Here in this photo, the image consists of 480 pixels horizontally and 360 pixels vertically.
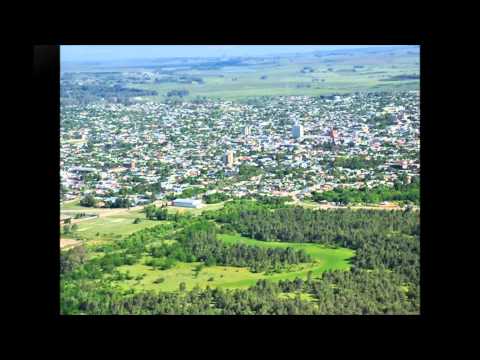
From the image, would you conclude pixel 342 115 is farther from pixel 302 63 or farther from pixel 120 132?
pixel 120 132

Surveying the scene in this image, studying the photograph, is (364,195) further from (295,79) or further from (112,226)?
(112,226)

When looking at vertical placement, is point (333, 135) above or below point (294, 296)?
above

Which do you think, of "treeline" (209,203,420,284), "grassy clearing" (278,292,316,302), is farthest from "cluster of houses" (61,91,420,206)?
"grassy clearing" (278,292,316,302)

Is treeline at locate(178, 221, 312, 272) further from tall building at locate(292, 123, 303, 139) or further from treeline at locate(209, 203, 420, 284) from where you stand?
tall building at locate(292, 123, 303, 139)

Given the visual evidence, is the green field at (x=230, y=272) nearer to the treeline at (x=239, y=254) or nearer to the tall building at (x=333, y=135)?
the treeline at (x=239, y=254)

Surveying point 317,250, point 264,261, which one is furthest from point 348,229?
point 264,261
